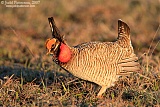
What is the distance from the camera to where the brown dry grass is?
189 inches

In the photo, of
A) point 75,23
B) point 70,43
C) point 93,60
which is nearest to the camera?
point 93,60

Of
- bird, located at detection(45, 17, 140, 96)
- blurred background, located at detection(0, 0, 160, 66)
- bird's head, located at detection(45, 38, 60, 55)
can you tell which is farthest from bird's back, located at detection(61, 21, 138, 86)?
blurred background, located at detection(0, 0, 160, 66)

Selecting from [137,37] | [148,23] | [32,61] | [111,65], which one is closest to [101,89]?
[111,65]

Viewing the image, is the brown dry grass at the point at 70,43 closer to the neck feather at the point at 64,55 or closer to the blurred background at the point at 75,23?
the blurred background at the point at 75,23

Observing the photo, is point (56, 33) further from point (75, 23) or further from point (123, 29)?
point (75, 23)

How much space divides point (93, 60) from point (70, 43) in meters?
3.88

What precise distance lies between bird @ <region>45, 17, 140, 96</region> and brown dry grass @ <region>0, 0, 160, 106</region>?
0.24 metres

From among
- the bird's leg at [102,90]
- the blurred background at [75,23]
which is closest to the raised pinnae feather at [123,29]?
the bird's leg at [102,90]

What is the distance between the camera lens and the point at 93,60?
189 inches

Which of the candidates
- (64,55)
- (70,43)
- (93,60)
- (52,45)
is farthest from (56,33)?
(70,43)

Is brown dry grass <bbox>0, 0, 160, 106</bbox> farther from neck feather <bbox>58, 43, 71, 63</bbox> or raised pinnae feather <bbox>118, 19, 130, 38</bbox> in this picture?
raised pinnae feather <bbox>118, 19, 130, 38</bbox>

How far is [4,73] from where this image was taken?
6.20 meters

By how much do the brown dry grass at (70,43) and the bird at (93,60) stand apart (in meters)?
0.24

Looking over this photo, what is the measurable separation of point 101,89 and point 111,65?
36cm
